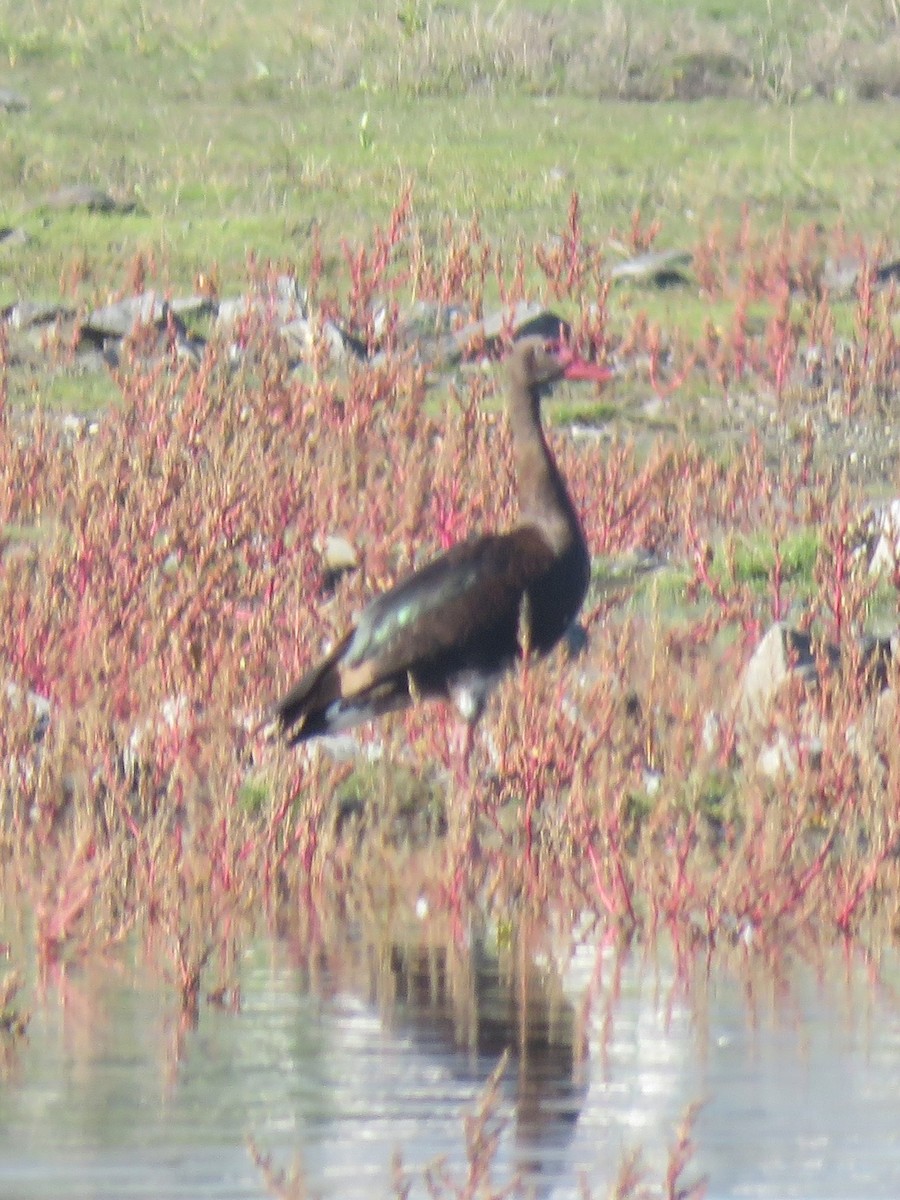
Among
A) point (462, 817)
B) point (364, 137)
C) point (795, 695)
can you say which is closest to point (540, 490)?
point (795, 695)

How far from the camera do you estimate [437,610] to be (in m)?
8.78

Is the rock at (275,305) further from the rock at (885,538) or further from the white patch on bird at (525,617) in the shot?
the white patch on bird at (525,617)

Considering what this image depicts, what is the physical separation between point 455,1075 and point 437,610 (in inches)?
118

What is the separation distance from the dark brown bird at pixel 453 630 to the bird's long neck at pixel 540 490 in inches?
0.4

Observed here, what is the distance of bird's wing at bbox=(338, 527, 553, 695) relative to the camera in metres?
8.70

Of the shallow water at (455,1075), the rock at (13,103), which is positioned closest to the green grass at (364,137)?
the rock at (13,103)

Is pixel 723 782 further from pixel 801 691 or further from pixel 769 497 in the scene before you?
pixel 769 497

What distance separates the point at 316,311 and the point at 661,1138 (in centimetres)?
914

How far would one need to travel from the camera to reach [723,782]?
8.93 meters

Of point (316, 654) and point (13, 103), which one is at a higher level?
point (13, 103)

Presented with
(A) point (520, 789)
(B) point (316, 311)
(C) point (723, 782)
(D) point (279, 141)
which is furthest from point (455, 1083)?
(D) point (279, 141)

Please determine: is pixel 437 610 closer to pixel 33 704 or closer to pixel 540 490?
pixel 540 490

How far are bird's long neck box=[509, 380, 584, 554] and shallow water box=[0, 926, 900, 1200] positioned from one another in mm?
2351

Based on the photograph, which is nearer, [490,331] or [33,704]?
[33,704]
